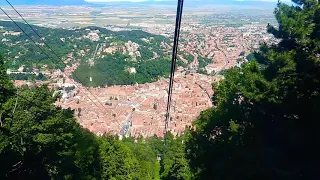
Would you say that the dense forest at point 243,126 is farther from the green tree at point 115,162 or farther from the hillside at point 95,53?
the hillside at point 95,53

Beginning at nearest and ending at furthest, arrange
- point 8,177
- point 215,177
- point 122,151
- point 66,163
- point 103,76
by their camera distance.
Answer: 1. point 8,177
2. point 215,177
3. point 66,163
4. point 122,151
5. point 103,76

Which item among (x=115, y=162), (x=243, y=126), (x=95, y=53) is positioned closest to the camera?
(x=243, y=126)

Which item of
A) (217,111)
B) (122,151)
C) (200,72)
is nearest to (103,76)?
(200,72)

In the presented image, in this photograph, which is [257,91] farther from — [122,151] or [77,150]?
[122,151]

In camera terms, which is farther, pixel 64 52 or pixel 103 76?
pixel 64 52

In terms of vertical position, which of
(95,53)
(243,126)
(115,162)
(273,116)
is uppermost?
(273,116)

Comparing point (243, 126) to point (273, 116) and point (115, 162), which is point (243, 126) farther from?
point (115, 162)

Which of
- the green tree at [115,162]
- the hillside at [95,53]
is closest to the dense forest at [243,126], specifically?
the green tree at [115,162]

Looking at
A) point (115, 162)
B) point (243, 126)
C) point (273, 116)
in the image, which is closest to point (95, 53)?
point (115, 162)

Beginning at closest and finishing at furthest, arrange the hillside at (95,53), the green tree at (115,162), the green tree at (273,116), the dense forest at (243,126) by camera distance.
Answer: the green tree at (273,116) → the dense forest at (243,126) → the green tree at (115,162) → the hillside at (95,53)
